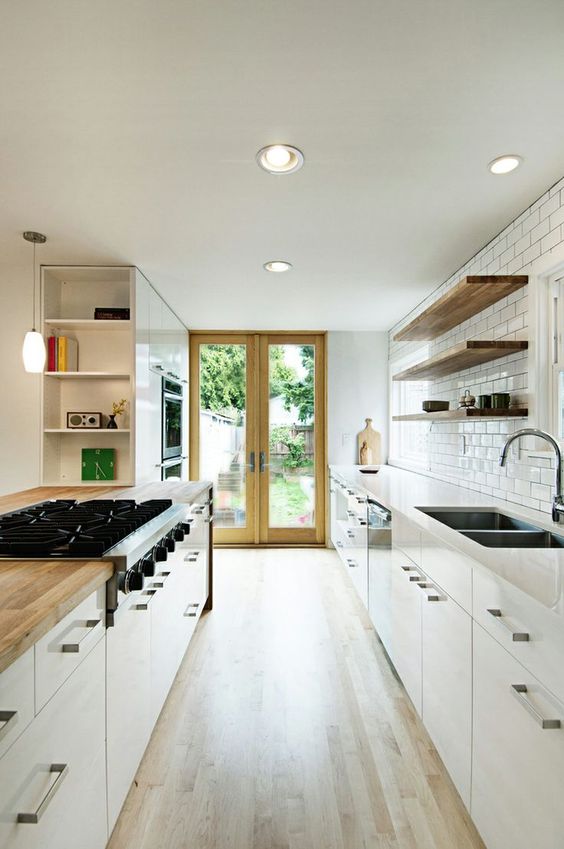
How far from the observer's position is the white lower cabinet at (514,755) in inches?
41.4

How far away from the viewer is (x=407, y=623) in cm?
227

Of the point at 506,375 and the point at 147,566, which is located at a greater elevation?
the point at 506,375

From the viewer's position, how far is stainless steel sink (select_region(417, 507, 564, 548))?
2.02 m

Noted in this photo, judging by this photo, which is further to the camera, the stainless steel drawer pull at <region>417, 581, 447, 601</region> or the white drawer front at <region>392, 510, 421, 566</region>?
the white drawer front at <region>392, 510, 421, 566</region>

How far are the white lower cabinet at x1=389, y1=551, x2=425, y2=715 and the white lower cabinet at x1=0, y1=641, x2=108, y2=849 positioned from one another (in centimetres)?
126

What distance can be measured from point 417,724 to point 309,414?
365 centimetres

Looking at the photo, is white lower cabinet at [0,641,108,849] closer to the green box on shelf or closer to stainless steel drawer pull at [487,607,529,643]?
stainless steel drawer pull at [487,607,529,643]

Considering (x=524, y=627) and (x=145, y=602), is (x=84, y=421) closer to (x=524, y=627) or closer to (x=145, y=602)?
(x=145, y=602)

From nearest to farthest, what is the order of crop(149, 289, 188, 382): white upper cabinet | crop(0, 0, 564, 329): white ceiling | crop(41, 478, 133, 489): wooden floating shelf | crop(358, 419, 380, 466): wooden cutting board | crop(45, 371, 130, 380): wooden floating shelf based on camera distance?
crop(0, 0, 564, 329): white ceiling → crop(45, 371, 130, 380): wooden floating shelf → crop(41, 478, 133, 489): wooden floating shelf → crop(149, 289, 188, 382): white upper cabinet → crop(358, 419, 380, 466): wooden cutting board

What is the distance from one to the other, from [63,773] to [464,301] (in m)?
2.68

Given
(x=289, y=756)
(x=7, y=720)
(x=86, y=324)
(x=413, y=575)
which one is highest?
(x=86, y=324)

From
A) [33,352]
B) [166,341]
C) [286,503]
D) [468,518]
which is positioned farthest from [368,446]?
[33,352]

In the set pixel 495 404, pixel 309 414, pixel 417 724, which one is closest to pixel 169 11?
pixel 495 404

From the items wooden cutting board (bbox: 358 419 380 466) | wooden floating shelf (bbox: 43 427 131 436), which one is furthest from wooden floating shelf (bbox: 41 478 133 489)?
wooden cutting board (bbox: 358 419 380 466)
